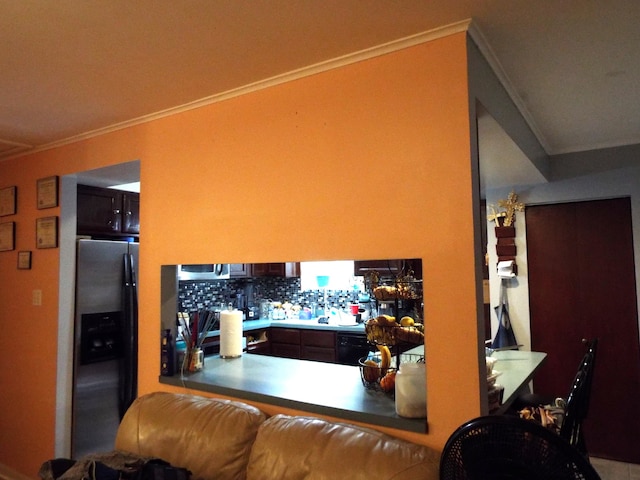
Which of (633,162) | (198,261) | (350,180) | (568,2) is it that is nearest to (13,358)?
(198,261)

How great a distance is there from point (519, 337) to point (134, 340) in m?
3.11

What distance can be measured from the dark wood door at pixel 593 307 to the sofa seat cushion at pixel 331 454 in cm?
255

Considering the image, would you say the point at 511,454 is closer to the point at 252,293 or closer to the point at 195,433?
the point at 195,433

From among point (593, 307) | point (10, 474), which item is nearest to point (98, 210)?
point (10, 474)

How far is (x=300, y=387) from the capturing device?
2.08 meters

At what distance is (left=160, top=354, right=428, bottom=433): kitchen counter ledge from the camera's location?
1.73 meters

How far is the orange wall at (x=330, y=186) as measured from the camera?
1581 millimetres

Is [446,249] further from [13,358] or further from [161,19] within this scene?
[13,358]

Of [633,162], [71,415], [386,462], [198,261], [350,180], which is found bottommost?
[71,415]

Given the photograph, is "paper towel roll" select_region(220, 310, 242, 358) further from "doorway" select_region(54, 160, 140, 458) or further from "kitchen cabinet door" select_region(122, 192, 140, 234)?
"kitchen cabinet door" select_region(122, 192, 140, 234)

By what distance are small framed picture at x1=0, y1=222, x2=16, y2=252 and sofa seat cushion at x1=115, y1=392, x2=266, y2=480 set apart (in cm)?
201

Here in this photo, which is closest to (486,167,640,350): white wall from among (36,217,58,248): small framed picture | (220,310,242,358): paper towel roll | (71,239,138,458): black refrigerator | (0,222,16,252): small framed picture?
(220,310,242,358): paper towel roll

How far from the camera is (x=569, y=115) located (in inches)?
105

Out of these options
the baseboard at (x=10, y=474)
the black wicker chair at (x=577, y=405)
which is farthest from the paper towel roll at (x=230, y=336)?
the black wicker chair at (x=577, y=405)
